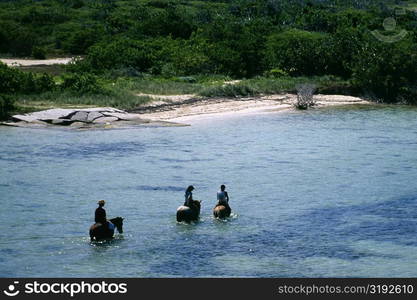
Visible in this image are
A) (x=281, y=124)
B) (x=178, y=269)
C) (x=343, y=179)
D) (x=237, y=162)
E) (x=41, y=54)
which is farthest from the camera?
(x=41, y=54)

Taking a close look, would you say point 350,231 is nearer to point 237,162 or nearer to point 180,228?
Result: point 180,228

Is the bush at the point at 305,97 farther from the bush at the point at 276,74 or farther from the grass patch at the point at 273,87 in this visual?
the bush at the point at 276,74

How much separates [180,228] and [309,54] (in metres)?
49.2

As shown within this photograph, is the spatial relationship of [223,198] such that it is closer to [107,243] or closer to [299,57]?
[107,243]

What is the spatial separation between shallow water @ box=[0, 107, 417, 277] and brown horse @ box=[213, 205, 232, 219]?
338mm

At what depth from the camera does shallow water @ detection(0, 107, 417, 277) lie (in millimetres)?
30375

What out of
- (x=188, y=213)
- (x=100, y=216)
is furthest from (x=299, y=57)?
(x=100, y=216)

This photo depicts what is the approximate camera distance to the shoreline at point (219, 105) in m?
63.5

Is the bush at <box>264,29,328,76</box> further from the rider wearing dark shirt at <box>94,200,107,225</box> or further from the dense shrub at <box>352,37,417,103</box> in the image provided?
the rider wearing dark shirt at <box>94,200,107,225</box>

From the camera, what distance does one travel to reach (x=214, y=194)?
41219mm

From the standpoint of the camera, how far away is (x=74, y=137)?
54938mm

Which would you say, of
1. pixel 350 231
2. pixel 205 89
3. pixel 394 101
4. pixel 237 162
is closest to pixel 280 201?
pixel 350 231

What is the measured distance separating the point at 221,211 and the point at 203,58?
46.4m

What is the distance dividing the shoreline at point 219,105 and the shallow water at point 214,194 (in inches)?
102
